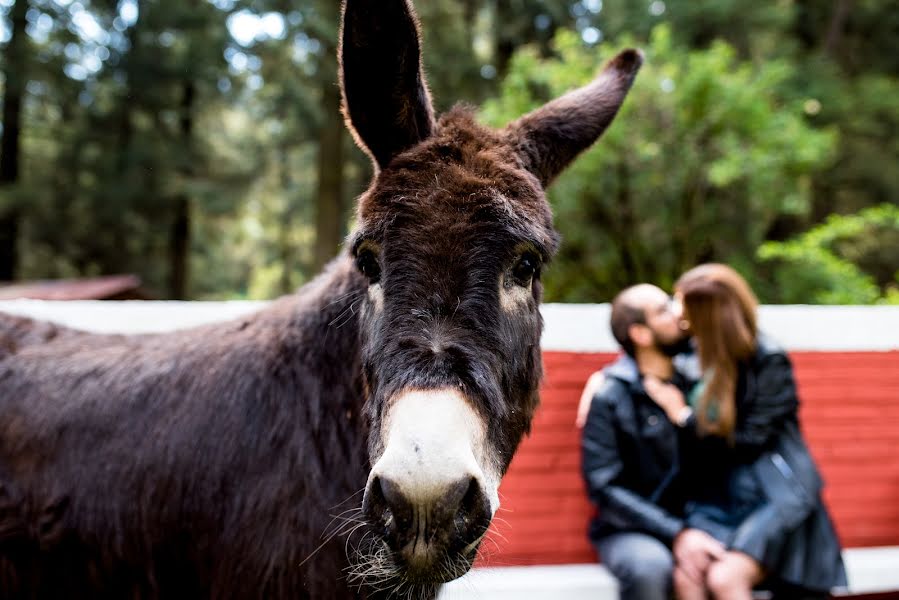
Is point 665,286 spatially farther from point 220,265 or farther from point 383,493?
point 220,265

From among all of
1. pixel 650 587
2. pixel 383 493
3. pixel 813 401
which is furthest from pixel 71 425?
pixel 813 401

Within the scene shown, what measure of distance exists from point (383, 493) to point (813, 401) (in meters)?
3.88

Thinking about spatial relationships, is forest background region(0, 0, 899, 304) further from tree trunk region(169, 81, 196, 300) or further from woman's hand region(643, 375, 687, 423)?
woman's hand region(643, 375, 687, 423)

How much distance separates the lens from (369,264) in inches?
81.0

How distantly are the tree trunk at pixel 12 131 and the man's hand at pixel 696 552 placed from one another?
64.4 feet

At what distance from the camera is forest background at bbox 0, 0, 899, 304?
1120cm

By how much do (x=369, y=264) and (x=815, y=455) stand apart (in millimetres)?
3795

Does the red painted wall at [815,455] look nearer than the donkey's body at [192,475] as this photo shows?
No

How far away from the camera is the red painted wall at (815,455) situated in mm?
3949

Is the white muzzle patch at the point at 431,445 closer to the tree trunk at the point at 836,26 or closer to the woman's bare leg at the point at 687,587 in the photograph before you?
the woman's bare leg at the point at 687,587

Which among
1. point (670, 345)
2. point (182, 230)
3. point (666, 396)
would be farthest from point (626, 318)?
point (182, 230)

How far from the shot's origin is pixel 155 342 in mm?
2652

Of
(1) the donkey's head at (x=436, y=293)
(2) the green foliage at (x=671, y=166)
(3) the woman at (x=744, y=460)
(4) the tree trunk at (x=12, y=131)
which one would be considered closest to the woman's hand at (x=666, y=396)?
(3) the woman at (x=744, y=460)

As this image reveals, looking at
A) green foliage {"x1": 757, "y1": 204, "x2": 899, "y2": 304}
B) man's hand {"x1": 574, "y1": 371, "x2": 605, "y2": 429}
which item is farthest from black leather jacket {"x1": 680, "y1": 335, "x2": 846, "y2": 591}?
green foliage {"x1": 757, "y1": 204, "x2": 899, "y2": 304}
